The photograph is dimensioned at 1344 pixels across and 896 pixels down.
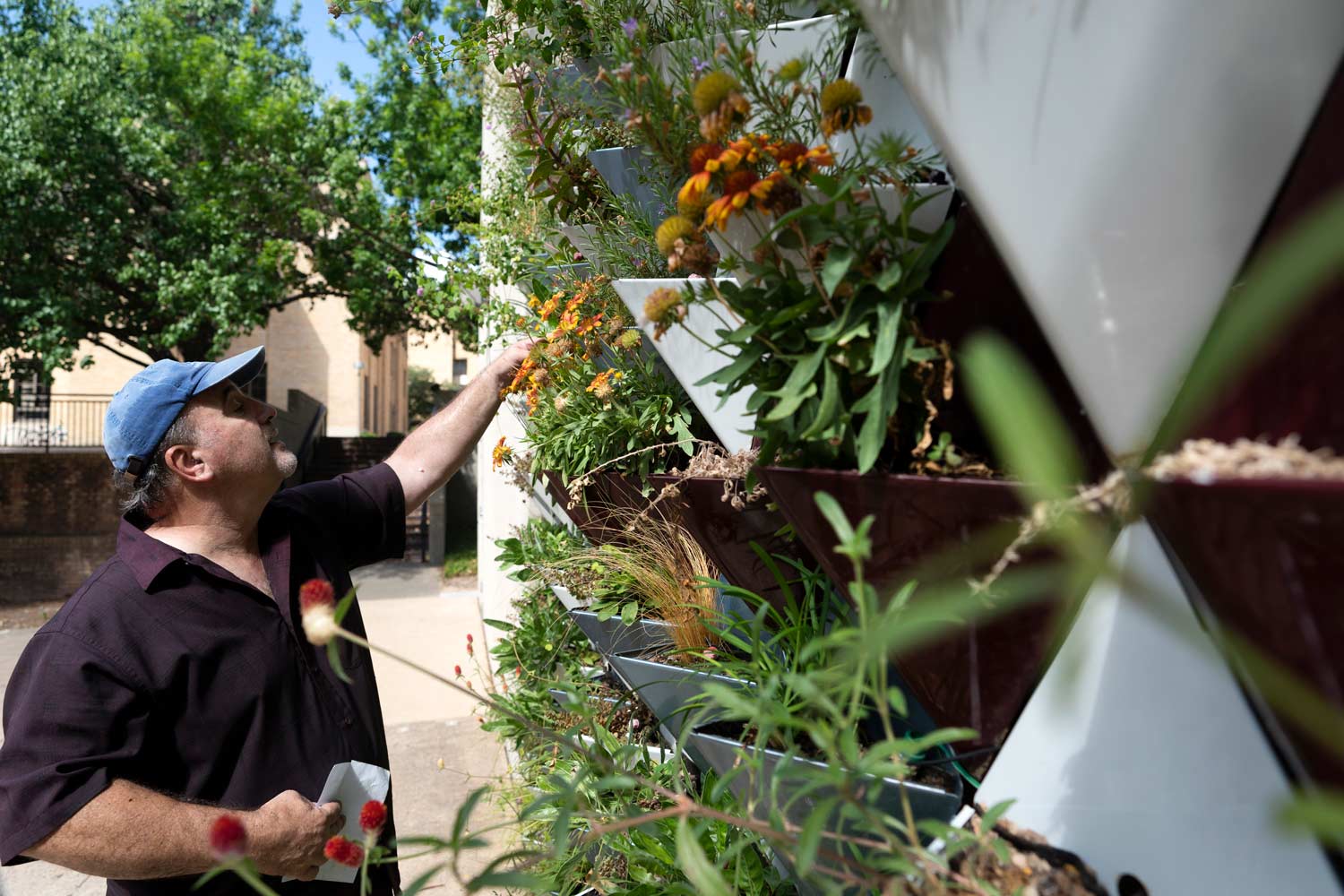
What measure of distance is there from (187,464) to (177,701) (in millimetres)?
600

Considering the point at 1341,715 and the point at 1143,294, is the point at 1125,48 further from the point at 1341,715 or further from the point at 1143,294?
the point at 1341,715

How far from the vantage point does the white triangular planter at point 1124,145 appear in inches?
24.7

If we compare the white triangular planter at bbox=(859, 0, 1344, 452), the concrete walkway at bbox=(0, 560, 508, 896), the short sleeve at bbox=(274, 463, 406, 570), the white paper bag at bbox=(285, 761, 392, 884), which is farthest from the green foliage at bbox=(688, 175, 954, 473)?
the short sleeve at bbox=(274, 463, 406, 570)

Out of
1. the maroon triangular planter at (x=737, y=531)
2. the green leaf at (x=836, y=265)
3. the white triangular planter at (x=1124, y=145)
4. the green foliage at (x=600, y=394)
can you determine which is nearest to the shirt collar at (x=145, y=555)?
the green foliage at (x=600, y=394)

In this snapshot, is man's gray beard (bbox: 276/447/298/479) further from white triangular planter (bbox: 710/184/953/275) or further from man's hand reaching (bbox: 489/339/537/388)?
white triangular planter (bbox: 710/184/953/275)

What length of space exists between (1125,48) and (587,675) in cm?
282

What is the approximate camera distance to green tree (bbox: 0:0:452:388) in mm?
12195

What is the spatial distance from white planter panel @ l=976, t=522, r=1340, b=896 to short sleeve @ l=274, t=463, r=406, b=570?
2.21 meters

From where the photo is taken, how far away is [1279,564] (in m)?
0.51

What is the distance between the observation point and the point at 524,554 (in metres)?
3.96

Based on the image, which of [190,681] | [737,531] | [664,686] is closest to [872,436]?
[737,531]

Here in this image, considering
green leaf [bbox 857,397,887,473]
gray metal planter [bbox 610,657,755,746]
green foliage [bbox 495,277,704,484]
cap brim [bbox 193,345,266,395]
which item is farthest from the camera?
cap brim [bbox 193,345,266,395]

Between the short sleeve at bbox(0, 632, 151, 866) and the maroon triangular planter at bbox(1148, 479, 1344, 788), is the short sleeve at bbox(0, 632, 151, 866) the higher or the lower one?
the lower one

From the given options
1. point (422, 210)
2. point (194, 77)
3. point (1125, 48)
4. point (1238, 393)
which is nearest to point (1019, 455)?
point (1238, 393)
